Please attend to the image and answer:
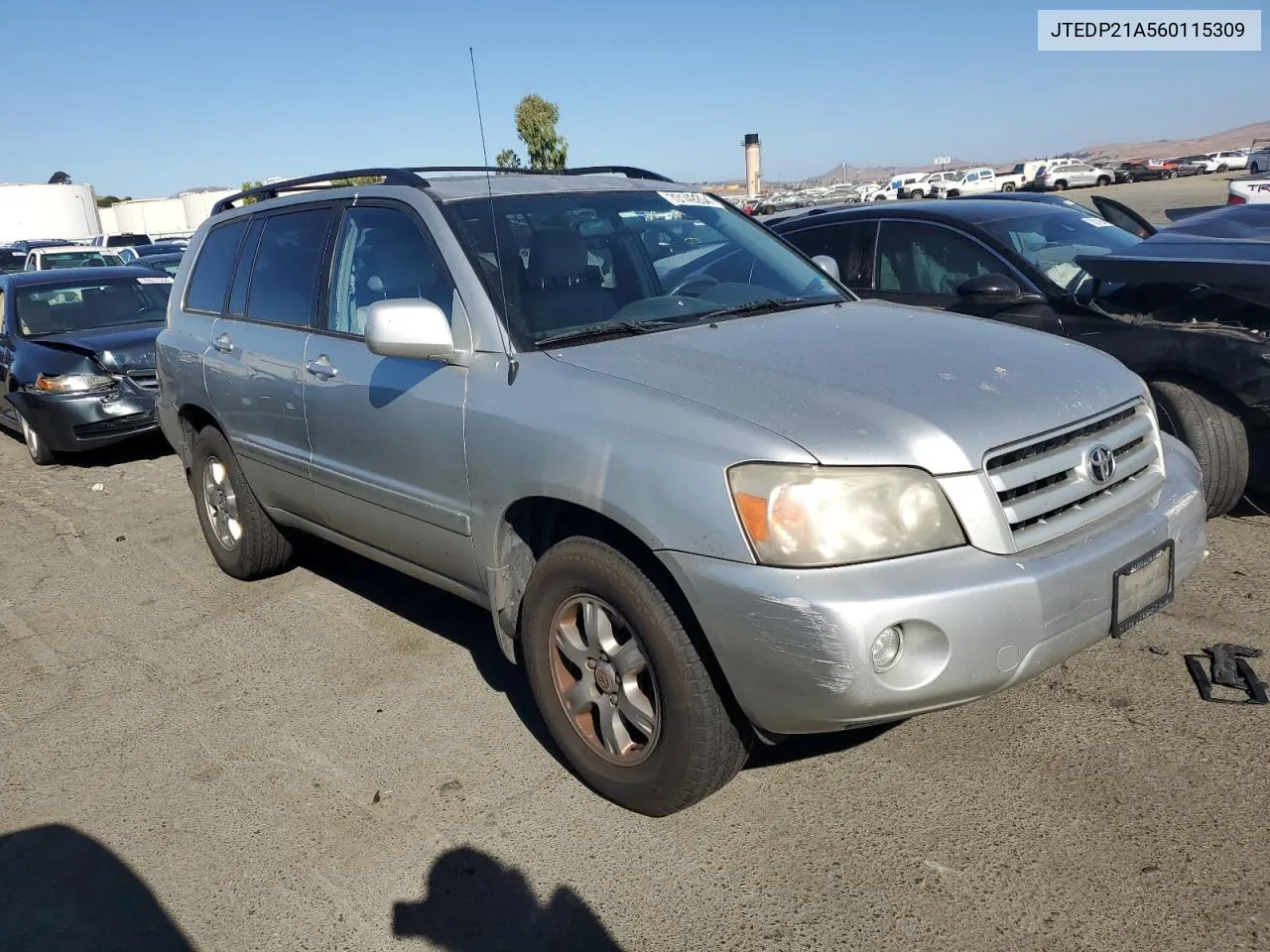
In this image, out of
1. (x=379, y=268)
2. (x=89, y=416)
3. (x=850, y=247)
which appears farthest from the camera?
(x=89, y=416)

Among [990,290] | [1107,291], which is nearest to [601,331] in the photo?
[990,290]

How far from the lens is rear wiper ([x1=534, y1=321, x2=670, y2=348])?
3305 millimetres

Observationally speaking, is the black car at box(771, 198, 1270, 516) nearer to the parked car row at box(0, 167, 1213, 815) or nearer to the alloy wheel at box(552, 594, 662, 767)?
the parked car row at box(0, 167, 1213, 815)

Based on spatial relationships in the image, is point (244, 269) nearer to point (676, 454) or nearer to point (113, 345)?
point (676, 454)

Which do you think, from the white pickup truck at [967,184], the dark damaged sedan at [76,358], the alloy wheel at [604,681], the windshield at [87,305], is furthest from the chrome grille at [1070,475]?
the white pickup truck at [967,184]

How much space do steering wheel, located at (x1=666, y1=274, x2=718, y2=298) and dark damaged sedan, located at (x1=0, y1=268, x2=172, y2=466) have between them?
6.25m

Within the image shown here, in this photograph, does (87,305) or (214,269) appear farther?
(87,305)

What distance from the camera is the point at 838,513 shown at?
252 centimetres

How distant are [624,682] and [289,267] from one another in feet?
8.53

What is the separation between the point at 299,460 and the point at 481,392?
140cm

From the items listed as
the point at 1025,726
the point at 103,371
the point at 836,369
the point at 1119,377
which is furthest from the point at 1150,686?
the point at 103,371

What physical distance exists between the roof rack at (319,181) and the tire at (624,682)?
1.68 meters

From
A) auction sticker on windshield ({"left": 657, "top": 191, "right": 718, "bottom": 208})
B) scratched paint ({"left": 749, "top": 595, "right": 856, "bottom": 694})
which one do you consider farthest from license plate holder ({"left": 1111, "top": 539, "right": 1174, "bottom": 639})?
auction sticker on windshield ({"left": 657, "top": 191, "right": 718, "bottom": 208})

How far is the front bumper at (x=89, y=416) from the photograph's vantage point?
27.4 ft
